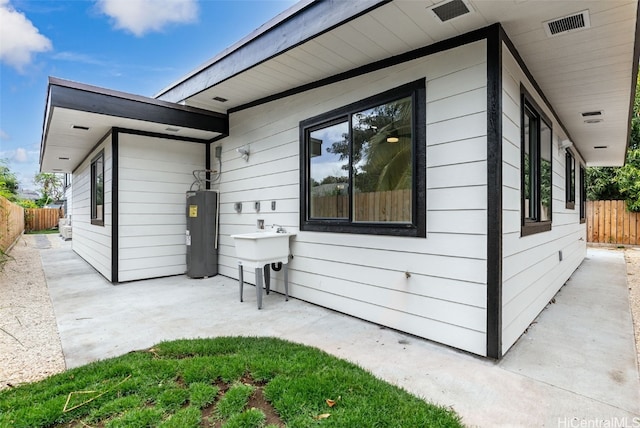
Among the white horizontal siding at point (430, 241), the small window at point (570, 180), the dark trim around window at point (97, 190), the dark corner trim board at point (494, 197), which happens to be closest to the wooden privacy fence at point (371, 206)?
the white horizontal siding at point (430, 241)

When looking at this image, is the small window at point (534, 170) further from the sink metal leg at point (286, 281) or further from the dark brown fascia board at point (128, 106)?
the dark brown fascia board at point (128, 106)

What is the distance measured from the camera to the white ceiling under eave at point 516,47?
239 cm

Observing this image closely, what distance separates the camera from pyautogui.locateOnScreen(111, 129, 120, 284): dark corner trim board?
16.7 ft

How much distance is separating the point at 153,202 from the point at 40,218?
60.9ft

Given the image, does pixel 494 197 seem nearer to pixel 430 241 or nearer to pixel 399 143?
Result: pixel 430 241

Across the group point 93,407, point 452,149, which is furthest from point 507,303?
point 93,407

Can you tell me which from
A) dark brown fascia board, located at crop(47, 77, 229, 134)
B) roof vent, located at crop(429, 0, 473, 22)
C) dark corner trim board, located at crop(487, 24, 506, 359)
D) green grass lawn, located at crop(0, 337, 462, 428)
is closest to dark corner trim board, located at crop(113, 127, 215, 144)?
dark brown fascia board, located at crop(47, 77, 229, 134)

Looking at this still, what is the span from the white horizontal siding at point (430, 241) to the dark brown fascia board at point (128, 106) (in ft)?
5.19

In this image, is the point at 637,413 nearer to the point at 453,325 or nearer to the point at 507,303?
the point at 507,303

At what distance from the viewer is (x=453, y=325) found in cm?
274

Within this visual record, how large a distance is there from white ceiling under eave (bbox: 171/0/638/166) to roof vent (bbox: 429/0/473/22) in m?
0.05

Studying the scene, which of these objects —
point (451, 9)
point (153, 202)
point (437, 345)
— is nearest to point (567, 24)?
point (451, 9)

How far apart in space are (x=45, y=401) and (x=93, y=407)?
12.3 inches

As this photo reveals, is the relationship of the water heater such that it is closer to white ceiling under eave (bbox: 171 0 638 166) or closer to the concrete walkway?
the concrete walkway
